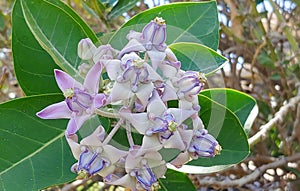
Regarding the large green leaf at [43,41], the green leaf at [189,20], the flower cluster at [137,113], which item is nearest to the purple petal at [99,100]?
the flower cluster at [137,113]

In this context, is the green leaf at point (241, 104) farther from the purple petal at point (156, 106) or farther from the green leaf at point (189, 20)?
the purple petal at point (156, 106)

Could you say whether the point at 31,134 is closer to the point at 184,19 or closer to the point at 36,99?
the point at 36,99

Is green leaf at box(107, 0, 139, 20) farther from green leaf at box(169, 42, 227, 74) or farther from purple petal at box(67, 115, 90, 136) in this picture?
purple petal at box(67, 115, 90, 136)

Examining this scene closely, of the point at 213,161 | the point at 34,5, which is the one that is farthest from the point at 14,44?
the point at 213,161

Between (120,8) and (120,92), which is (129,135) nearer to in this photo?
(120,92)

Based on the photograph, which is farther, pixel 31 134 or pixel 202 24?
pixel 202 24

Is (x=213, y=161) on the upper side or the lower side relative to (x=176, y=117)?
lower
